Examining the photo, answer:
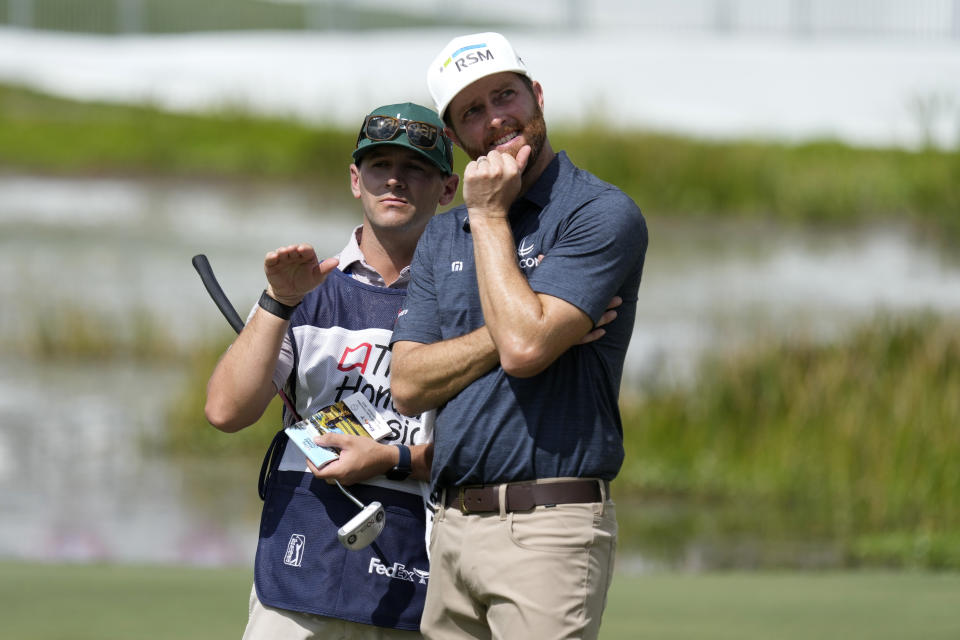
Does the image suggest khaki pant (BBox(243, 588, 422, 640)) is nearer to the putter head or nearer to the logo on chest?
the putter head

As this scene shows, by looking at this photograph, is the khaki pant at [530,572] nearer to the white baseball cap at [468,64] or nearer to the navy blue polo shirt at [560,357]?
the navy blue polo shirt at [560,357]

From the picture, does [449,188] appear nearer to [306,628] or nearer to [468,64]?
[468,64]

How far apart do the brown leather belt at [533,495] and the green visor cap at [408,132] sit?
2.74 ft

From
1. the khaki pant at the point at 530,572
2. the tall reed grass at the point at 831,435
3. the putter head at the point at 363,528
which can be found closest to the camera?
the khaki pant at the point at 530,572

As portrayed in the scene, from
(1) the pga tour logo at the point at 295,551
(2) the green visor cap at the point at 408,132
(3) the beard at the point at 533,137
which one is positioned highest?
(2) the green visor cap at the point at 408,132

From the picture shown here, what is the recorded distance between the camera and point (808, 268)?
66.4 ft

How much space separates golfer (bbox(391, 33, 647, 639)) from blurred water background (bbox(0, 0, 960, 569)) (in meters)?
6.72

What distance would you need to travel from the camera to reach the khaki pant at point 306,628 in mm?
3215

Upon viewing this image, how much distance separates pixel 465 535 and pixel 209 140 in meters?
21.6

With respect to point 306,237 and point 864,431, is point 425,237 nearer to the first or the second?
point 864,431

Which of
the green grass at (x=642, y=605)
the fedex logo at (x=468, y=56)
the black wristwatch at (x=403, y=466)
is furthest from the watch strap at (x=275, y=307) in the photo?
the green grass at (x=642, y=605)

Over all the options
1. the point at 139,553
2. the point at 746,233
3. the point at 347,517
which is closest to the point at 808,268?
the point at 746,233

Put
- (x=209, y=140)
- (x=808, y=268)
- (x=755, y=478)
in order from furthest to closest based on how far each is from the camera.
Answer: (x=209, y=140)
(x=808, y=268)
(x=755, y=478)

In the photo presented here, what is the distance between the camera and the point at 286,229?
2178 centimetres
